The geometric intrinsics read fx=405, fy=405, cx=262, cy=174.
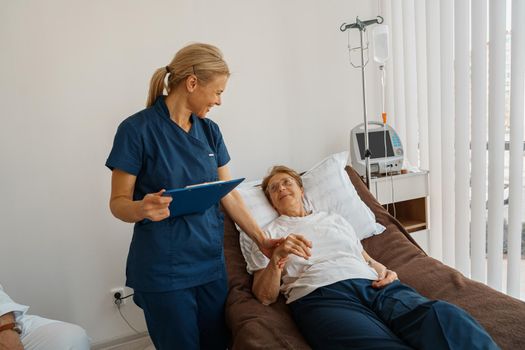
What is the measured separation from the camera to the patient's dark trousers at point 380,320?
1068 millimetres

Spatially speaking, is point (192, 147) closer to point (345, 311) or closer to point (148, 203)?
point (148, 203)

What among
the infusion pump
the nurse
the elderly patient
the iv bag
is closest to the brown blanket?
the elderly patient

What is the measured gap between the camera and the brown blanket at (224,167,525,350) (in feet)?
4.10

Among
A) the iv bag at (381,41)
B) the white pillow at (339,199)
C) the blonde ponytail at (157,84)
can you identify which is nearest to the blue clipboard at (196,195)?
the blonde ponytail at (157,84)

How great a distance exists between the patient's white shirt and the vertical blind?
889 mm

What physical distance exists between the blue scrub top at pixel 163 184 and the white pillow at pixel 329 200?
18.2 inches

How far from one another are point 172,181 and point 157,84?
324 millimetres

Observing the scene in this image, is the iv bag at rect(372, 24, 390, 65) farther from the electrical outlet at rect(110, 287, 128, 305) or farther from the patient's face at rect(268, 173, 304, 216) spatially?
the electrical outlet at rect(110, 287, 128, 305)

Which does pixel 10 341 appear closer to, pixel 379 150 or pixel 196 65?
pixel 196 65

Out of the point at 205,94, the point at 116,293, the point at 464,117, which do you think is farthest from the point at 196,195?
the point at 464,117

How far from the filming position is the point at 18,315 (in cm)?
158

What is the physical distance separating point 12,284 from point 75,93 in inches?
39.3

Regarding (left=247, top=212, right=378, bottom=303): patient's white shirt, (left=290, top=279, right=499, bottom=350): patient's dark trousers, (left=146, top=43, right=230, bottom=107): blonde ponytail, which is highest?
(left=146, top=43, right=230, bottom=107): blonde ponytail

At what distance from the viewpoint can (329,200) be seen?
1.92 metres
